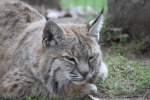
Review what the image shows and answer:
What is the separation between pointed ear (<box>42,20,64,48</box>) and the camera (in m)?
5.56

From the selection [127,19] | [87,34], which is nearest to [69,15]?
[127,19]

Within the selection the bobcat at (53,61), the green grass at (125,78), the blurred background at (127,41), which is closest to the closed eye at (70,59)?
the bobcat at (53,61)

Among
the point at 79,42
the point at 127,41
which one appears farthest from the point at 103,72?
the point at 127,41

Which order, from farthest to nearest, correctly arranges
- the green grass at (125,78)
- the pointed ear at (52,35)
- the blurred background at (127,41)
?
the blurred background at (127,41), the green grass at (125,78), the pointed ear at (52,35)

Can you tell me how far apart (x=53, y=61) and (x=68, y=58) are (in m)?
0.18

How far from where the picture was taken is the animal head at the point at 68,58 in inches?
219

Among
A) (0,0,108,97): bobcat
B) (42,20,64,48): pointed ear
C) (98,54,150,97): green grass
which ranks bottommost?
(98,54,150,97): green grass

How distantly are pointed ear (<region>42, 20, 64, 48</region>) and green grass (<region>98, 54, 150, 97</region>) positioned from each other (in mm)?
1017

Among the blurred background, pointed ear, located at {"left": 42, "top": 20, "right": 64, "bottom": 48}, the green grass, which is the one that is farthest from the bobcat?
the blurred background

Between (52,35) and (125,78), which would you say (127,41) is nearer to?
(125,78)

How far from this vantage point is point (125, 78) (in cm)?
670

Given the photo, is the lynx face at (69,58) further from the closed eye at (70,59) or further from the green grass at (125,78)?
the green grass at (125,78)

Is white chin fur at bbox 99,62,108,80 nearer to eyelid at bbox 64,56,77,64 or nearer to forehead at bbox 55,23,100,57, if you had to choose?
forehead at bbox 55,23,100,57

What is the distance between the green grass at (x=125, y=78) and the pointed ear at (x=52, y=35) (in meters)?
1.02
